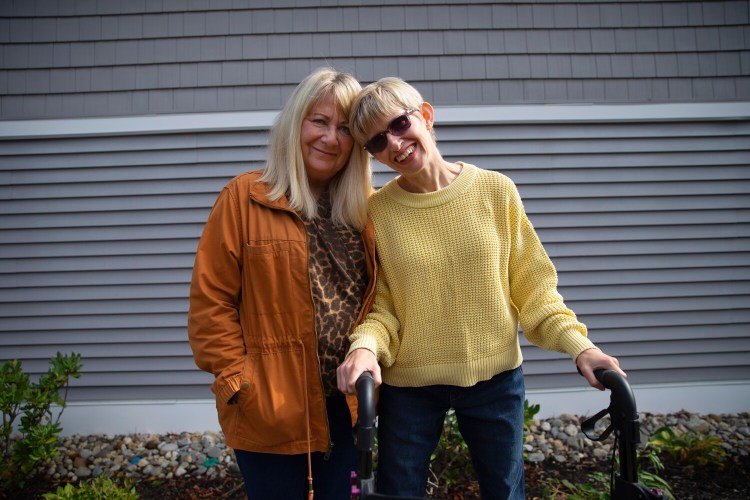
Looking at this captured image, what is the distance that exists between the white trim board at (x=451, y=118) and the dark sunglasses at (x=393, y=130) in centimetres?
227

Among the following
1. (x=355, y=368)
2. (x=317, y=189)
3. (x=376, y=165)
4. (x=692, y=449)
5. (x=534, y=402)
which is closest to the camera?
(x=355, y=368)

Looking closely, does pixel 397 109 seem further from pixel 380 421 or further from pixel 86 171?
pixel 86 171

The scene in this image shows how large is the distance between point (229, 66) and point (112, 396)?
2.65 m

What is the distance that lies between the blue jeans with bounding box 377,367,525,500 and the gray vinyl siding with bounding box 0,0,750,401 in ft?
7.89

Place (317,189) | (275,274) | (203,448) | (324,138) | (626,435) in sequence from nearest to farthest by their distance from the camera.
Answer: (626,435)
(275,274)
(324,138)
(317,189)
(203,448)

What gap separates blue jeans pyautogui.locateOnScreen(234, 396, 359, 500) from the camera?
165 centimetres

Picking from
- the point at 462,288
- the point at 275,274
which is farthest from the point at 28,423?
the point at 462,288

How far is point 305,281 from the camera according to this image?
1.60 m

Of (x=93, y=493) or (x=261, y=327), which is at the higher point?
(x=261, y=327)

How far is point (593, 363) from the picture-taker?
58.1 inches

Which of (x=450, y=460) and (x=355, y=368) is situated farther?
(x=450, y=460)

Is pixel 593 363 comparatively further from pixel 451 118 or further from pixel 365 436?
pixel 451 118

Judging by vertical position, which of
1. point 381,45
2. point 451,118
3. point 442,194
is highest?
point 381,45

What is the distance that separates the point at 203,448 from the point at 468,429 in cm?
261
